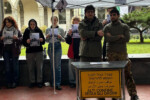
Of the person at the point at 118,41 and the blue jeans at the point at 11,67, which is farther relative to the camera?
the blue jeans at the point at 11,67

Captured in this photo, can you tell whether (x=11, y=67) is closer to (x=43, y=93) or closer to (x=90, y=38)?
(x=43, y=93)

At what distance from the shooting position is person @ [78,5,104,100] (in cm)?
407

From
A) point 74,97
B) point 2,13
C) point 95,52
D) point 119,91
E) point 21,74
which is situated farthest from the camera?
point 2,13

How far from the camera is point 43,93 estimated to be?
5301 mm

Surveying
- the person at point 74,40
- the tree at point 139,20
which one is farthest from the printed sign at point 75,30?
the tree at point 139,20

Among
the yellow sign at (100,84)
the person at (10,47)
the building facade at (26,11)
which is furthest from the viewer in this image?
the building facade at (26,11)

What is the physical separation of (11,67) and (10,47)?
0.50 meters

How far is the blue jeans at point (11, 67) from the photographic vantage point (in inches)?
225

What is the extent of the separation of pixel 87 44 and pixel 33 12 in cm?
2835

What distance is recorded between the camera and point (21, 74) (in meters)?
6.06

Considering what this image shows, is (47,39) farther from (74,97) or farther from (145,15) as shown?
(145,15)

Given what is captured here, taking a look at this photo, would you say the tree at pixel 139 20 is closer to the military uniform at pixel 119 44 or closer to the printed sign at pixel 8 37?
the printed sign at pixel 8 37

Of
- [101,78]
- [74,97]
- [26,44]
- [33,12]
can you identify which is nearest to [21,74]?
[26,44]

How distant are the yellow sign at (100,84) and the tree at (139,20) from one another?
929cm
